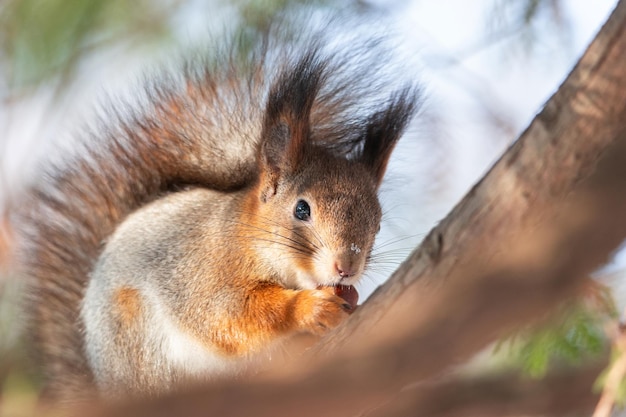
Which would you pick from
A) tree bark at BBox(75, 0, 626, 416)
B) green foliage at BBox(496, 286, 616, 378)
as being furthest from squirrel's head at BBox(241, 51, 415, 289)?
tree bark at BBox(75, 0, 626, 416)

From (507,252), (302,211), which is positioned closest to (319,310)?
(302,211)

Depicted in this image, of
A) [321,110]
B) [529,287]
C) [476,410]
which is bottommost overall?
[529,287]

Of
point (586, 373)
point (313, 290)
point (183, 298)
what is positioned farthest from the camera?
point (183, 298)

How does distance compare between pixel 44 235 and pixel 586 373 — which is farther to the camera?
pixel 44 235

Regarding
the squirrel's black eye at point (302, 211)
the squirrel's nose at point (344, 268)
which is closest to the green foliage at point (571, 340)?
the squirrel's nose at point (344, 268)

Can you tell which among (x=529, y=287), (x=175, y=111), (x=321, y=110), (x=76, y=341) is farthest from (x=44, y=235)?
(x=529, y=287)

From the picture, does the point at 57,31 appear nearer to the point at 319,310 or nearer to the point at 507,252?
the point at 319,310

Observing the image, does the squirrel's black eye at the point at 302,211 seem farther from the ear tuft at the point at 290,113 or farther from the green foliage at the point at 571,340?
the green foliage at the point at 571,340

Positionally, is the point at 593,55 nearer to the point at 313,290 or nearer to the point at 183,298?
the point at 313,290
